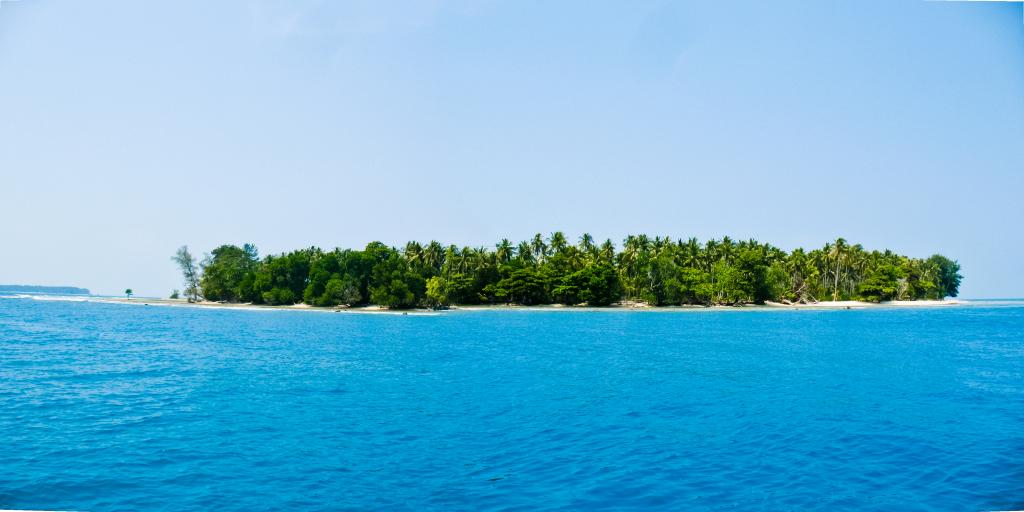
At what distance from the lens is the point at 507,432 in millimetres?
18109

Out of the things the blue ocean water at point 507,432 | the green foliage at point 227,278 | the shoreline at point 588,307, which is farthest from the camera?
the green foliage at point 227,278

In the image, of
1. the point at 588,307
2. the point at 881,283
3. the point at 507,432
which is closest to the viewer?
the point at 507,432

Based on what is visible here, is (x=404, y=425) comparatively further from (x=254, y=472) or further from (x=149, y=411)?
(x=149, y=411)

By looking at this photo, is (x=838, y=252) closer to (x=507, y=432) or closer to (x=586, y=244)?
(x=586, y=244)

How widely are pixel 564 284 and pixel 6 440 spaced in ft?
354

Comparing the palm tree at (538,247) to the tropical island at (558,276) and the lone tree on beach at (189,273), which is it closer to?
the tropical island at (558,276)

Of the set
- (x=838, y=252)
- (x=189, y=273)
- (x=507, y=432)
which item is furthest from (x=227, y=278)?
(x=838, y=252)

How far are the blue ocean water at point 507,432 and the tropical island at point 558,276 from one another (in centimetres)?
7589

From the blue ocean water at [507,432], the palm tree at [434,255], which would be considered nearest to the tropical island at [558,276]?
the palm tree at [434,255]

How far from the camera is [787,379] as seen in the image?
96.6 feet

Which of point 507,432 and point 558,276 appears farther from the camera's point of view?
point 558,276

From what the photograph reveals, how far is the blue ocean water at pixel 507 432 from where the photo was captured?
1271 cm

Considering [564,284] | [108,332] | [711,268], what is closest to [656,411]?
[108,332]

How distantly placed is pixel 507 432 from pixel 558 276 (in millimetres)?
105288
